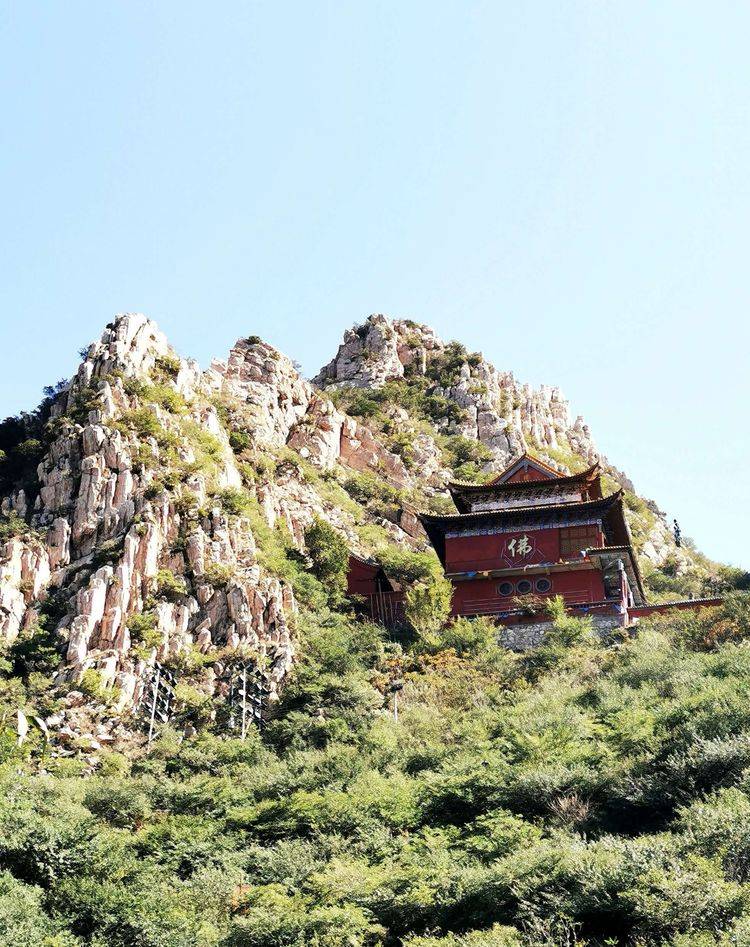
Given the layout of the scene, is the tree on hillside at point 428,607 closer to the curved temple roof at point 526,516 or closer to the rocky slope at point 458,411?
the curved temple roof at point 526,516

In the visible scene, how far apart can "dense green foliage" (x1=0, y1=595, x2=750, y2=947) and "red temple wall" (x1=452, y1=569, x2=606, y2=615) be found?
19.7 ft

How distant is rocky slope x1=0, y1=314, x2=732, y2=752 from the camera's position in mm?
42125

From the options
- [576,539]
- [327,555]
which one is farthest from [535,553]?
[327,555]

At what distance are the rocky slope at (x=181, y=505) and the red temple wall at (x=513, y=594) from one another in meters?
7.57

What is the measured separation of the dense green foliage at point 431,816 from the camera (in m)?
22.9

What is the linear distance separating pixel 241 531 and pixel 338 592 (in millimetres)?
5816

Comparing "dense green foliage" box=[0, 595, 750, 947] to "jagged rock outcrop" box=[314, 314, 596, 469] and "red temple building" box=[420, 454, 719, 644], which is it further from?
"jagged rock outcrop" box=[314, 314, 596, 469]

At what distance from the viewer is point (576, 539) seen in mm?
50750

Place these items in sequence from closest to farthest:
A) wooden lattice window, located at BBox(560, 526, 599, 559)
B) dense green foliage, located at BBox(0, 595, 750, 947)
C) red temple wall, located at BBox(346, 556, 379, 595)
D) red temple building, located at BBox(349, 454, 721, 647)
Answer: dense green foliage, located at BBox(0, 595, 750, 947) < red temple building, located at BBox(349, 454, 721, 647) < wooden lattice window, located at BBox(560, 526, 599, 559) < red temple wall, located at BBox(346, 556, 379, 595)

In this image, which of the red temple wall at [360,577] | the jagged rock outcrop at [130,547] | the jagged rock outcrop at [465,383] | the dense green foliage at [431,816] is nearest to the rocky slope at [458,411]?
the jagged rock outcrop at [465,383]

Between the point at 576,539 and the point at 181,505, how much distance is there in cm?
1738

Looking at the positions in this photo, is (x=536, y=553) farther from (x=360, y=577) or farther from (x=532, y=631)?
(x=360, y=577)

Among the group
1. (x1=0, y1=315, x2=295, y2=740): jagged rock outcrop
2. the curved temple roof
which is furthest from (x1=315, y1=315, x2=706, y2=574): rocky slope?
(x1=0, y1=315, x2=295, y2=740): jagged rock outcrop

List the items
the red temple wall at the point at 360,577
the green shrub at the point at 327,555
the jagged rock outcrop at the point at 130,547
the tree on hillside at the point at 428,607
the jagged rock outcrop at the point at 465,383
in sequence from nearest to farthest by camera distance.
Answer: the jagged rock outcrop at the point at 130,547, the tree on hillside at the point at 428,607, the green shrub at the point at 327,555, the red temple wall at the point at 360,577, the jagged rock outcrop at the point at 465,383
